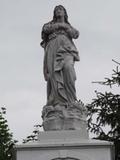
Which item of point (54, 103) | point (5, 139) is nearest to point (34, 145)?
point (54, 103)

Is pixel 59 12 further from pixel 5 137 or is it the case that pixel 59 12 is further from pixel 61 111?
pixel 5 137

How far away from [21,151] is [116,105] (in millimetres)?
11000

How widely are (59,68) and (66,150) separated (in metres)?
2.17

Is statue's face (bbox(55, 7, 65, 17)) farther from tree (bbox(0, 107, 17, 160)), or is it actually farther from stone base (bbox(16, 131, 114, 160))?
tree (bbox(0, 107, 17, 160))

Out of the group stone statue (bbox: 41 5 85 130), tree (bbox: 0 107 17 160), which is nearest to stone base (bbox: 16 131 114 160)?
stone statue (bbox: 41 5 85 130)

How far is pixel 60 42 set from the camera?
14867 mm

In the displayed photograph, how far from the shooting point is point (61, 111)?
14148 mm

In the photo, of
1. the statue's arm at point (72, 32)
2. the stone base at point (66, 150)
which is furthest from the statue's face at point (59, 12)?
the stone base at point (66, 150)

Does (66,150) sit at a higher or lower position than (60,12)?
lower

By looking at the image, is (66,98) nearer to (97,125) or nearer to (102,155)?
(102,155)

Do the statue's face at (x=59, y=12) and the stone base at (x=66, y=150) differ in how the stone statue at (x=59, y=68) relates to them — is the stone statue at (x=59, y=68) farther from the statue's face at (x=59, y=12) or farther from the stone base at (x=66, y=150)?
the stone base at (x=66, y=150)

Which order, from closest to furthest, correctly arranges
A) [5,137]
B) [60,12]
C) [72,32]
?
1. [72,32]
2. [60,12]
3. [5,137]

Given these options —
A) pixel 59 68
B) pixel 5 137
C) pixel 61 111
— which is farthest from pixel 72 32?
pixel 5 137

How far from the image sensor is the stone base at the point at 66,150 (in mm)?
13258
